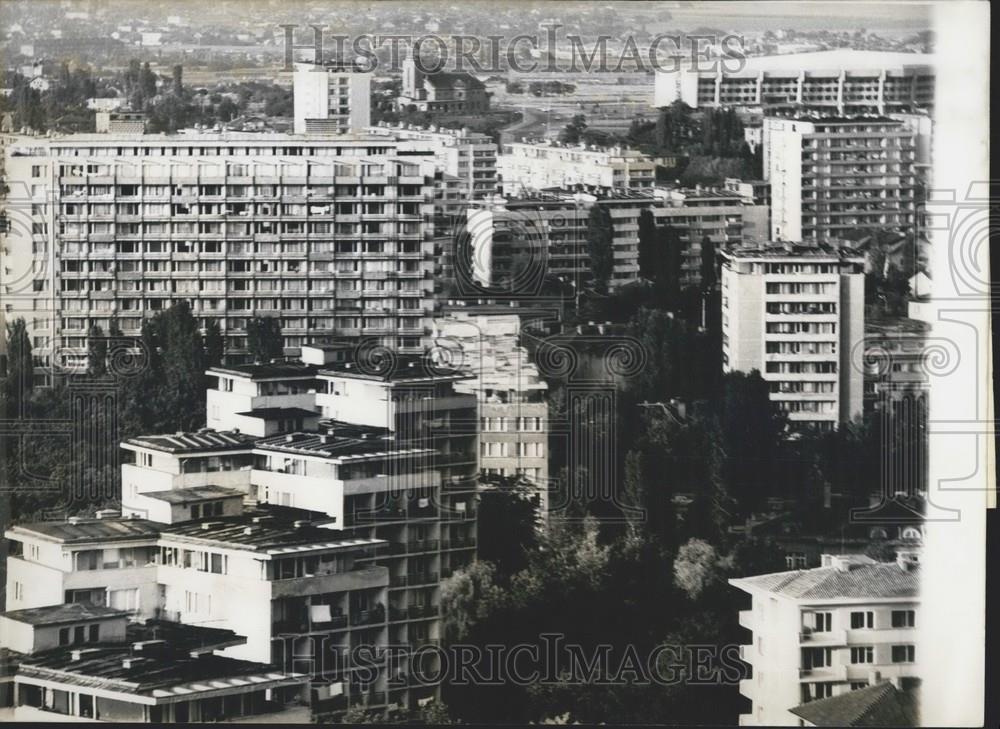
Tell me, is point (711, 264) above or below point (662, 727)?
above

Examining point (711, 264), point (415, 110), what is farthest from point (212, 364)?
point (711, 264)

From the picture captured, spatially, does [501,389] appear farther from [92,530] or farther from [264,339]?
[92,530]

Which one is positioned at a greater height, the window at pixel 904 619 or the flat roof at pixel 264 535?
the flat roof at pixel 264 535

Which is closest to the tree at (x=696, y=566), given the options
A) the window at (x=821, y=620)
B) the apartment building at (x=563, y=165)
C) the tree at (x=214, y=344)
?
the window at (x=821, y=620)

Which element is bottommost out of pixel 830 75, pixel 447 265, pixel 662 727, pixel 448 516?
pixel 662 727

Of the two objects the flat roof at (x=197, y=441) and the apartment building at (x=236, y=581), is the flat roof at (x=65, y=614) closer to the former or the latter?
the apartment building at (x=236, y=581)

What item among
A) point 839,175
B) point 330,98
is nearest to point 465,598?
point 330,98

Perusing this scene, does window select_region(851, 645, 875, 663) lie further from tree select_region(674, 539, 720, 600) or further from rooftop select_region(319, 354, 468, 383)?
rooftop select_region(319, 354, 468, 383)

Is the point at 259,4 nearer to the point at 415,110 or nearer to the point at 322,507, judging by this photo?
the point at 415,110
